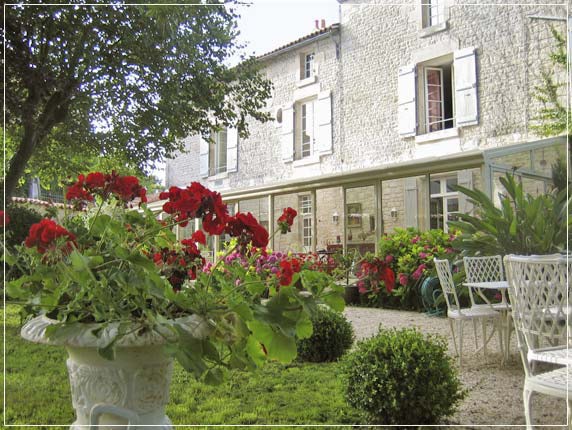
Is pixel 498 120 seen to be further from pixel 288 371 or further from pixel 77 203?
Answer: pixel 77 203

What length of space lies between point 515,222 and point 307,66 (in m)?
1.67

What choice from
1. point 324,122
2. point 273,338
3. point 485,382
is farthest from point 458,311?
point 273,338

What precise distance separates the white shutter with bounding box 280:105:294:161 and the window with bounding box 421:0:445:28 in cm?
98

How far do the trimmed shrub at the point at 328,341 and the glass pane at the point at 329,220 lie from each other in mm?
396

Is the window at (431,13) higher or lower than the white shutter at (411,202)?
higher

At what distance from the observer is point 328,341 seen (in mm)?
2691

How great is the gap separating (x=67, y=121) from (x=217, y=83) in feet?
2.52

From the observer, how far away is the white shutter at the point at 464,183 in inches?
123

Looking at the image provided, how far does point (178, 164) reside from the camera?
2.44 meters

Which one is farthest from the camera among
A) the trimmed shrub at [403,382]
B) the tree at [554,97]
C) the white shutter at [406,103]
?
the white shutter at [406,103]

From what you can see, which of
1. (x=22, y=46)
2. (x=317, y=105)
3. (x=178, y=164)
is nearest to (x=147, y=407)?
(x=178, y=164)

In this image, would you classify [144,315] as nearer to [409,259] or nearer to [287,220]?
[287,220]

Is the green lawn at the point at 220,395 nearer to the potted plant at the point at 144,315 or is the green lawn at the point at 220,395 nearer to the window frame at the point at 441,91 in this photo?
the potted plant at the point at 144,315

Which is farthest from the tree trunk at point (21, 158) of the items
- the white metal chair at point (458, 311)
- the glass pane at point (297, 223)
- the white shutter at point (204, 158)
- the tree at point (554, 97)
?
the tree at point (554, 97)
